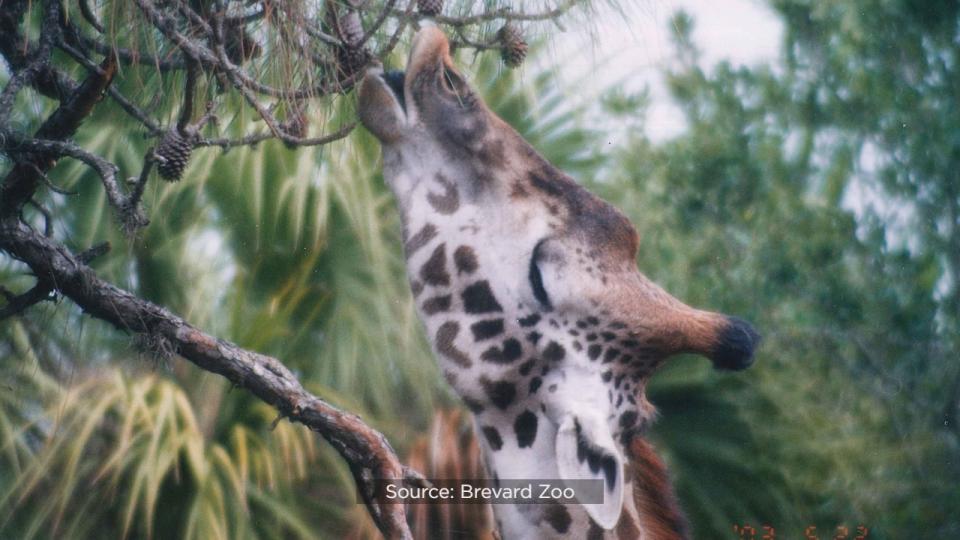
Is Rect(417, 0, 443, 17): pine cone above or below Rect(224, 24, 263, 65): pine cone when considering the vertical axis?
above

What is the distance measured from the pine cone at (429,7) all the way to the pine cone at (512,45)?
0.13m

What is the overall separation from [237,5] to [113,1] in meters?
0.23

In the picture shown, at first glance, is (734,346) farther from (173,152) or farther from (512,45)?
(173,152)

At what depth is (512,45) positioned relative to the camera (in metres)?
2.12

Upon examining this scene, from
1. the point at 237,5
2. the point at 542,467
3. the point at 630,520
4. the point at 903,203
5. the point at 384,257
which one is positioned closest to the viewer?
the point at 542,467

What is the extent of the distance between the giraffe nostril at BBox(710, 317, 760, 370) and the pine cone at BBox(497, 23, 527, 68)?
2.23 feet

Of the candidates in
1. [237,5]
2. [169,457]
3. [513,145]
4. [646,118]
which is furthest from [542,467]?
[646,118]

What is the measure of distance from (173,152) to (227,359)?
0.35 meters

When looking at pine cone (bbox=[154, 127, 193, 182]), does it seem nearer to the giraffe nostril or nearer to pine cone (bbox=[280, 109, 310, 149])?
pine cone (bbox=[280, 109, 310, 149])

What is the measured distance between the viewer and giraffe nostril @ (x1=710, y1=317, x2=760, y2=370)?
5.82 ft

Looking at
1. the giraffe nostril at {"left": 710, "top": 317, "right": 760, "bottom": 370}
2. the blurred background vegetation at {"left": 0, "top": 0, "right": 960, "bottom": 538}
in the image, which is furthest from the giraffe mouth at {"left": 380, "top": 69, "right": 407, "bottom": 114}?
the blurred background vegetation at {"left": 0, "top": 0, "right": 960, "bottom": 538}

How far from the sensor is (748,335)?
1.79 metres

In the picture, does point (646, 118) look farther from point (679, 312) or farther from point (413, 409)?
point (679, 312)
